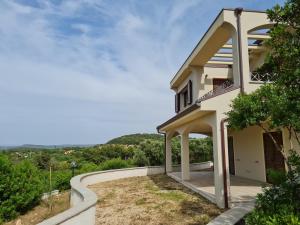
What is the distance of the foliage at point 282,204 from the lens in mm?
3748

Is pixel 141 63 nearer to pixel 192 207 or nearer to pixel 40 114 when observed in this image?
pixel 192 207

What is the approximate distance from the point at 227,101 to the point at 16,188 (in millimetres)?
9372

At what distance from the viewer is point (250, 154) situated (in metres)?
13.6

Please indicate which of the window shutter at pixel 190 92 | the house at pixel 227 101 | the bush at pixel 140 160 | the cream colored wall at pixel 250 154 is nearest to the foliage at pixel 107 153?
the bush at pixel 140 160

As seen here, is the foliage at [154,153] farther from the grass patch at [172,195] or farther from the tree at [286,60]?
the tree at [286,60]

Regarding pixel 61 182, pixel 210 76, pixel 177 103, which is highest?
pixel 210 76

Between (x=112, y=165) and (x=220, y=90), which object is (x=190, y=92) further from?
(x=112, y=165)

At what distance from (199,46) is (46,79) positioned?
9630 millimetres

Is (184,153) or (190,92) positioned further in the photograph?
(190,92)

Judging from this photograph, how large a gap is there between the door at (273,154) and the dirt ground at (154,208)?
3834 mm

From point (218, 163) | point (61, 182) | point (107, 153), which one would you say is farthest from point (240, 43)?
point (107, 153)

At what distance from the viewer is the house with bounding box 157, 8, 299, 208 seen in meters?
9.35

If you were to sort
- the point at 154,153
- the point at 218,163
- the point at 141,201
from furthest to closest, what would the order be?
the point at 154,153
the point at 141,201
the point at 218,163

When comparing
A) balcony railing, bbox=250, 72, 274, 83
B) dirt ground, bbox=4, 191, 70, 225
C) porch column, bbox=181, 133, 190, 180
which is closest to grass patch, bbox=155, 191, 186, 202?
porch column, bbox=181, 133, 190, 180
